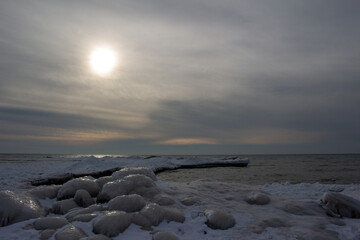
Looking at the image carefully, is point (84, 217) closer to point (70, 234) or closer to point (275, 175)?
point (70, 234)

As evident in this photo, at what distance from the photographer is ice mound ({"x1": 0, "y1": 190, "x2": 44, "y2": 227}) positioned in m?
4.61

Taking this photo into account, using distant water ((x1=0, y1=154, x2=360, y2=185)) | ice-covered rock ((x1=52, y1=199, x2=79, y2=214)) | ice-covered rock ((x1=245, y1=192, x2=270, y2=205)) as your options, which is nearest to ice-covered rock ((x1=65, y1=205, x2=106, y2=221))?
ice-covered rock ((x1=52, y1=199, x2=79, y2=214))

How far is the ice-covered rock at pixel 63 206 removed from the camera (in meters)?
5.32

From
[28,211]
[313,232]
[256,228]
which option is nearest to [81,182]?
[28,211]

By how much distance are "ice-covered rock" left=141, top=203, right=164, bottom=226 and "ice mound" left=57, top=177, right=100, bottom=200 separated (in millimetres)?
1932

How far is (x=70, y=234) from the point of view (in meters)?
3.81

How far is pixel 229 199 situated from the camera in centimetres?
644

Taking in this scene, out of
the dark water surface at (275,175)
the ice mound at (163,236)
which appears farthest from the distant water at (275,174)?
the ice mound at (163,236)

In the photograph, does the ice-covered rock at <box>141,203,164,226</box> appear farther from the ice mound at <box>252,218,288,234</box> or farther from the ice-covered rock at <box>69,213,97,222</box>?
the ice mound at <box>252,218,288,234</box>

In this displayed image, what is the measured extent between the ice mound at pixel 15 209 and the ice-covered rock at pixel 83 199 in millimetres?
727

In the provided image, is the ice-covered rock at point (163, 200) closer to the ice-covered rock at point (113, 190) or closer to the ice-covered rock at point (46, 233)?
the ice-covered rock at point (113, 190)

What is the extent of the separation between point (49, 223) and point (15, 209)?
105 centimetres

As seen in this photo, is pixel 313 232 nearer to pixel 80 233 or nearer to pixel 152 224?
pixel 152 224

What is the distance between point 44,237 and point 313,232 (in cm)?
442
